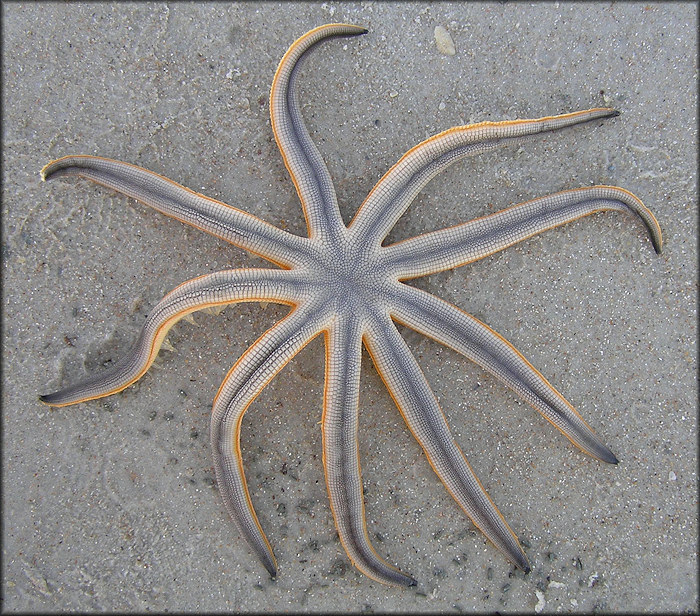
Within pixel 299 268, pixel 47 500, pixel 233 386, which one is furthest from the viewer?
pixel 47 500

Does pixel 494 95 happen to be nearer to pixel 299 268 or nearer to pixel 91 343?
pixel 299 268

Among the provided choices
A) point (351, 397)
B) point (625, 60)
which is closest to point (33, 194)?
point (351, 397)

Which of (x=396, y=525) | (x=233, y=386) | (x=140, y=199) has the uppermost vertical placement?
(x=140, y=199)

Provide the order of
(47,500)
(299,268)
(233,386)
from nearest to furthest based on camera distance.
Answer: (233,386) < (299,268) < (47,500)

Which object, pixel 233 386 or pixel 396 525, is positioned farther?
pixel 396 525

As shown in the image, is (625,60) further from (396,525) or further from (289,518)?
(289,518)

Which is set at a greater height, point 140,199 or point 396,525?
point 140,199
